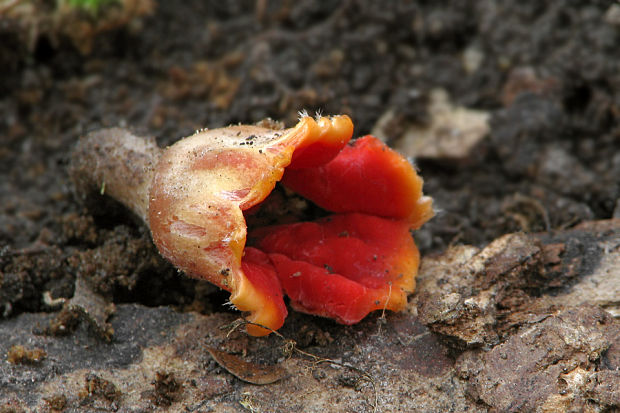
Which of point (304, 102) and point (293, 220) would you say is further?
point (304, 102)

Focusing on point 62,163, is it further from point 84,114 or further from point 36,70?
point 36,70

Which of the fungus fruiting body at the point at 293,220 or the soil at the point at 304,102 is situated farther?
the soil at the point at 304,102

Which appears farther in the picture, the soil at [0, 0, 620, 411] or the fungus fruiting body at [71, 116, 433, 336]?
the soil at [0, 0, 620, 411]

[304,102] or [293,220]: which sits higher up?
[304,102]
